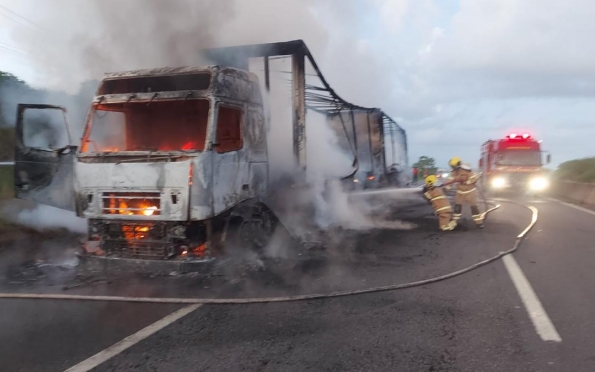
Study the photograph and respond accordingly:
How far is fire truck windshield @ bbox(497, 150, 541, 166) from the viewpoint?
843 inches

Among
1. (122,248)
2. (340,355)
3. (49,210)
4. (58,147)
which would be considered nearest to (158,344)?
(340,355)

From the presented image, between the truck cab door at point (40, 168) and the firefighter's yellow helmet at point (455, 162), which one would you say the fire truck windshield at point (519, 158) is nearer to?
the firefighter's yellow helmet at point (455, 162)

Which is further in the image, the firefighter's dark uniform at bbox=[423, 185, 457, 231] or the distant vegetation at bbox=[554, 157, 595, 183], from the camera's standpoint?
the distant vegetation at bbox=[554, 157, 595, 183]

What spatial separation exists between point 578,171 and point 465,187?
25.8 metres

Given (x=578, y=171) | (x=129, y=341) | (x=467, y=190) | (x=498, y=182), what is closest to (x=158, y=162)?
(x=129, y=341)

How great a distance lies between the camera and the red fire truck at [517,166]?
21.2 meters

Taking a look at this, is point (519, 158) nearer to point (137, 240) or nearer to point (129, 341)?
point (137, 240)

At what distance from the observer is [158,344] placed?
4.38 m

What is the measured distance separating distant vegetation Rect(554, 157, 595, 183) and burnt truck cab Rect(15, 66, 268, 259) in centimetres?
2645

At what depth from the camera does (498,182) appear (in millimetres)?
21609

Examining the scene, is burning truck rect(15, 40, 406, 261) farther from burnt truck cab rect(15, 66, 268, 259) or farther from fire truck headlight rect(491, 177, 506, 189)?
fire truck headlight rect(491, 177, 506, 189)

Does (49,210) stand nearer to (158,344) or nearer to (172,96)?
(172,96)

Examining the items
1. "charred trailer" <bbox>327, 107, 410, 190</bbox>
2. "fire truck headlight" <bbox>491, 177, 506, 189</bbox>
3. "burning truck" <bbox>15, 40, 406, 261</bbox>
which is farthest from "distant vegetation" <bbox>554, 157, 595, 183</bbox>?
"burning truck" <bbox>15, 40, 406, 261</bbox>

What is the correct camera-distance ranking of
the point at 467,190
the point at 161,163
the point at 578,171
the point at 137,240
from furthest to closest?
1. the point at 578,171
2. the point at 467,190
3. the point at 137,240
4. the point at 161,163
